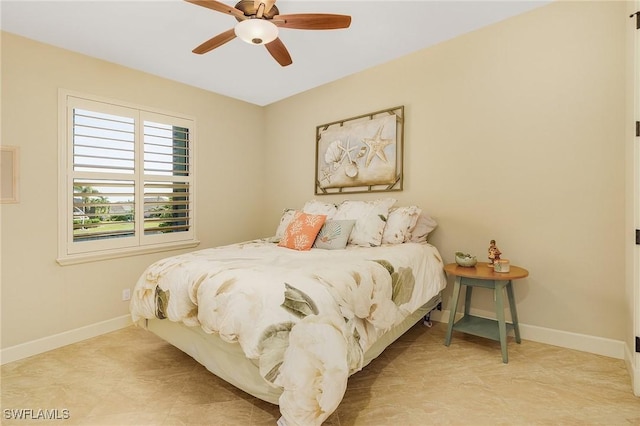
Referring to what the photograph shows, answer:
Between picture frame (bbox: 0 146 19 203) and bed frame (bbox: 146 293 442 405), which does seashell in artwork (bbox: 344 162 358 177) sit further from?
picture frame (bbox: 0 146 19 203)

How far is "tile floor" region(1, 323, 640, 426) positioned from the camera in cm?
160

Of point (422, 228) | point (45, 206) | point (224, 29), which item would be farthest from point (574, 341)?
point (45, 206)

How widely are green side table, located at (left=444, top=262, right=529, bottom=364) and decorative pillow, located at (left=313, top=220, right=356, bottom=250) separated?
87 centimetres

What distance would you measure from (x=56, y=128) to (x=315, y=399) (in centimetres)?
305

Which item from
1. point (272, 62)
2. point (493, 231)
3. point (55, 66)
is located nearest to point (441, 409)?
point (493, 231)

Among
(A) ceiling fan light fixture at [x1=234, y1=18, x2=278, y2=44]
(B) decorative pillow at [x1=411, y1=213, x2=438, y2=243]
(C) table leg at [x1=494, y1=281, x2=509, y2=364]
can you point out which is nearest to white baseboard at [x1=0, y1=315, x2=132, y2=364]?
(A) ceiling fan light fixture at [x1=234, y1=18, x2=278, y2=44]

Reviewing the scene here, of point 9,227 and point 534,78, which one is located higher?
point 534,78

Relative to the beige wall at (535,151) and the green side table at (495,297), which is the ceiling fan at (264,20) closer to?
the beige wall at (535,151)

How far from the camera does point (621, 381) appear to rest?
1.87m

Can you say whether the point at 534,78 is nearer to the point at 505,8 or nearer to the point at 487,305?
the point at 505,8

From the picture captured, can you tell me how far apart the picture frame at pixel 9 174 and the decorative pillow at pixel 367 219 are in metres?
2.67

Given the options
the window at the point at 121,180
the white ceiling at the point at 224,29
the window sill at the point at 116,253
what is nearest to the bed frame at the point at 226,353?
the window sill at the point at 116,253

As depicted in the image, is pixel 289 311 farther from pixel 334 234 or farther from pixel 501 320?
pixel 501 320

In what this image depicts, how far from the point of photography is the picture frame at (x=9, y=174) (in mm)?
2358
